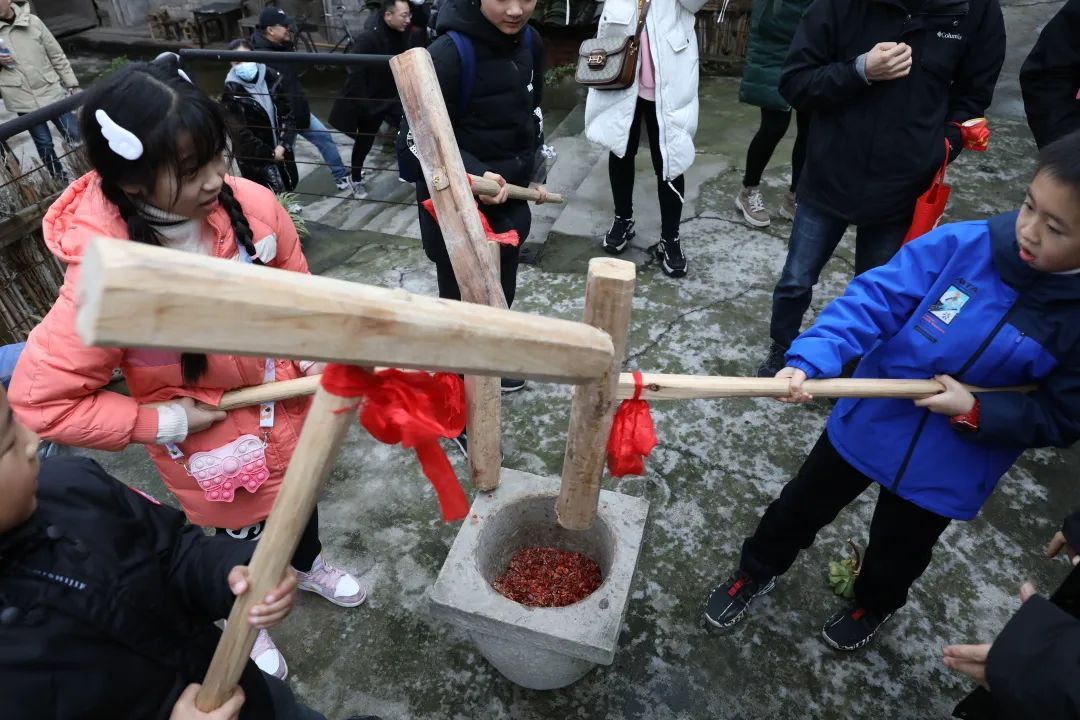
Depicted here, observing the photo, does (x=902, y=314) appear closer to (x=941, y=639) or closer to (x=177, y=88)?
(x=941, y=639)

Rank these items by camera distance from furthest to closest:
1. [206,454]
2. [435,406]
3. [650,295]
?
[650,295]
[206,454]
[435,406]

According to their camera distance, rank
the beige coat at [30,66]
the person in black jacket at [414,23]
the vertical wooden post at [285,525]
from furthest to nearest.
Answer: the person in black jacket at [414,23] < the beige coat at [30,66] < the vertical wooden post at [285,525]

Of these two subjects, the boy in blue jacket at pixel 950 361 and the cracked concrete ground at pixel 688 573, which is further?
the cracked concrete ground at pixel 688 573

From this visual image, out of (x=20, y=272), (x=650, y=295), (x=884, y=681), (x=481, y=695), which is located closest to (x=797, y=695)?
(x=884, y=681)

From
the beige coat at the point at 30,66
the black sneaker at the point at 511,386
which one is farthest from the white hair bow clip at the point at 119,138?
the beige coat at the point at 30,66

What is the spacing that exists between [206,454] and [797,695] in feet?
7.10

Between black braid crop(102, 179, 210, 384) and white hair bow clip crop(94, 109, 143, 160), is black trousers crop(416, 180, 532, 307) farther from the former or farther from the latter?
white hair bow clip crop(94, 109, 143, 160)

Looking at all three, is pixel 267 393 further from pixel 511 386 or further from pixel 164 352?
pixel 511 386

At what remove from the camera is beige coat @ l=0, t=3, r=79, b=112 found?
5859mm

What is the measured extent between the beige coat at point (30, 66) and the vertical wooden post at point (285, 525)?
23.3 feet

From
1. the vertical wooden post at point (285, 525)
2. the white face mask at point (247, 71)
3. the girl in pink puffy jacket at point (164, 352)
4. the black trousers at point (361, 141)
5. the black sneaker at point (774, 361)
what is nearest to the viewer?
the vertical wooden post at point (285, 525)

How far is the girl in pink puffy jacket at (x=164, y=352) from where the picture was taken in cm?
148

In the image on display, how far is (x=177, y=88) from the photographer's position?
1.51 metres

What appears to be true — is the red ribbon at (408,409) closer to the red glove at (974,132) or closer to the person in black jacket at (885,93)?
the person in black jacket at (885,93)
